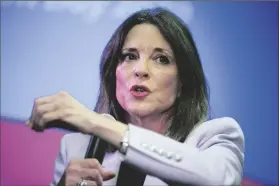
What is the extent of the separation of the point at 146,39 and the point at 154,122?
23cm

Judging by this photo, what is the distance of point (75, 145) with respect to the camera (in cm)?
125

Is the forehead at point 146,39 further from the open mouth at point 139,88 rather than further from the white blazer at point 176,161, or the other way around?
the white blazer at point 176,161

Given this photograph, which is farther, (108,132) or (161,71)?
(161,71)

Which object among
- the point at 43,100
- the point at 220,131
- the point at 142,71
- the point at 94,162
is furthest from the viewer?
the point at 142,71

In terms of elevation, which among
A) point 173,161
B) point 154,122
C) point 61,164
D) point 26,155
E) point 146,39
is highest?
point 146,39

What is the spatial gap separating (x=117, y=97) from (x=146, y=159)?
54cm

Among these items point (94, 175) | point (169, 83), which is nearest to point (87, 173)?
point (94, 175)

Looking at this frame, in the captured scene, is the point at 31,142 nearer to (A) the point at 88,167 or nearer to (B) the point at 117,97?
(B) the point at 117,97

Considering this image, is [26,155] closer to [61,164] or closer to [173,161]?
[61,164]

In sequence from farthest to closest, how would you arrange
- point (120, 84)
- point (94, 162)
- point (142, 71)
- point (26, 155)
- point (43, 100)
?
point (26, 155) < point (120, 84) < point (142, 71) < point (94, 162) < point (43, 100)

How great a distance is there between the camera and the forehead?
1.22 meters

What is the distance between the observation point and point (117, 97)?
1.29m

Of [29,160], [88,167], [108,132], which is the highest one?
[108,132]

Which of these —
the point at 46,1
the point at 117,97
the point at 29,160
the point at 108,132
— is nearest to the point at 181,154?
the point at 108,132
